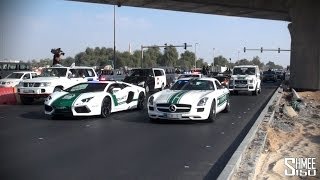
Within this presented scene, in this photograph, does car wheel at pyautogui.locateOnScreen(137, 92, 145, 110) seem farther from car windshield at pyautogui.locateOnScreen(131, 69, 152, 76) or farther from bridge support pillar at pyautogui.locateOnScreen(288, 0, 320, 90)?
bridge support pillar at pyautogui.locateOnScreen(288, 0, 320, 90)

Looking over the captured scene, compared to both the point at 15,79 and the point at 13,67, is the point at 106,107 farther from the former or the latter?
Result: the point at 13,67

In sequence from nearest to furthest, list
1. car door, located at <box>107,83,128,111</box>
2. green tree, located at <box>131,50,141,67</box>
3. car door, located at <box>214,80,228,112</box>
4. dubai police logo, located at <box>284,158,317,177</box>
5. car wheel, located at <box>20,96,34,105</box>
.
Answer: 1. dubai police logo, located at <box>284,158,317,177</box>
2. car door, located at <box>214,80,228,112</box>
3. car door, located at <box>107,83,128,111</box>
4. car wheel, located at <box>20,96,34,105</box>
5. green tree, located at <box>131,50,141,67</box>

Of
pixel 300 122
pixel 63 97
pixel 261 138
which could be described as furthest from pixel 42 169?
pixel 300 122

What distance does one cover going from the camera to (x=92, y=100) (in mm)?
14938

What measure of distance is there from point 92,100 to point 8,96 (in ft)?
30.7

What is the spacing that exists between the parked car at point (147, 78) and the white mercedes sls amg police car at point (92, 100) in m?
12.3

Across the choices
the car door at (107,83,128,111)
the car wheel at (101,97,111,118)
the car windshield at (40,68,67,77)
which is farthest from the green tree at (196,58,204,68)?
the car wheel at (101,97,111,118)

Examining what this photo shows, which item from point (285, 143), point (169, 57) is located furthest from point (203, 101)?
point (169, 57)

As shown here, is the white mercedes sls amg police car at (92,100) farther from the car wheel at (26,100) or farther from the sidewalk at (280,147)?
the car wheel at (26,100)

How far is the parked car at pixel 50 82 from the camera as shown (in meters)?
21.4

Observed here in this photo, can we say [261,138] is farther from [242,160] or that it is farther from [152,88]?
[152,88]

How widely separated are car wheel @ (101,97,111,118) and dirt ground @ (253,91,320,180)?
514 cm

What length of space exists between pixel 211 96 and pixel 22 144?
20.1 ft

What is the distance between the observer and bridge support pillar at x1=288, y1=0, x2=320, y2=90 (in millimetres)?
35969
